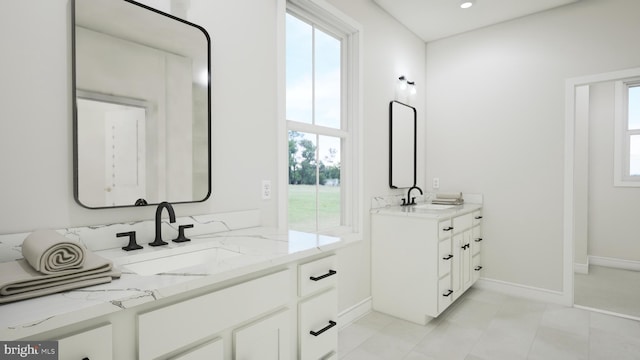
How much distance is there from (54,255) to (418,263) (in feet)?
7.85

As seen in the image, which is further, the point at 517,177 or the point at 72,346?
the point at 517,177

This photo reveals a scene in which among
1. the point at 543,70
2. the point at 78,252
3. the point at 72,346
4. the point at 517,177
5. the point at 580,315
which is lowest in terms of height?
the point at 580,315

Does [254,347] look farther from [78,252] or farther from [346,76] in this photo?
[346,76]

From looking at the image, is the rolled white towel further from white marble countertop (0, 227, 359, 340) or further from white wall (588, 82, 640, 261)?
white wall (588, 82, 640, 261)

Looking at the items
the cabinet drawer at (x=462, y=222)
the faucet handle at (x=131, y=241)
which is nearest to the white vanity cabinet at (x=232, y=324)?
the faucet handle at (x=131, y=241)

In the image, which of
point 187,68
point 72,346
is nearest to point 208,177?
point 187,68

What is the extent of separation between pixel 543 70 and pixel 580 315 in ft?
7.46

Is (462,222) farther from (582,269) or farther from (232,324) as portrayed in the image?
(232,324)

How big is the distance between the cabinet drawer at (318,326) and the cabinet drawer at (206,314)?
178 millimetres

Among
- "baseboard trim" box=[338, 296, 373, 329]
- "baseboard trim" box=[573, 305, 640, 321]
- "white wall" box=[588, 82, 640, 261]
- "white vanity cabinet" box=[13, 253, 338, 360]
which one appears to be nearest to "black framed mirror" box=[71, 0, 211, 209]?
"white vanity cabinet" box=[13, 253, 338, 360]

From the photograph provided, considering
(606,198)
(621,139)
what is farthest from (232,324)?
(621,139)

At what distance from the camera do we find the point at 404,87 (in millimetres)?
3418

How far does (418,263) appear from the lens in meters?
2.68

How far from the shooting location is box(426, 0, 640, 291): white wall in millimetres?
2994
